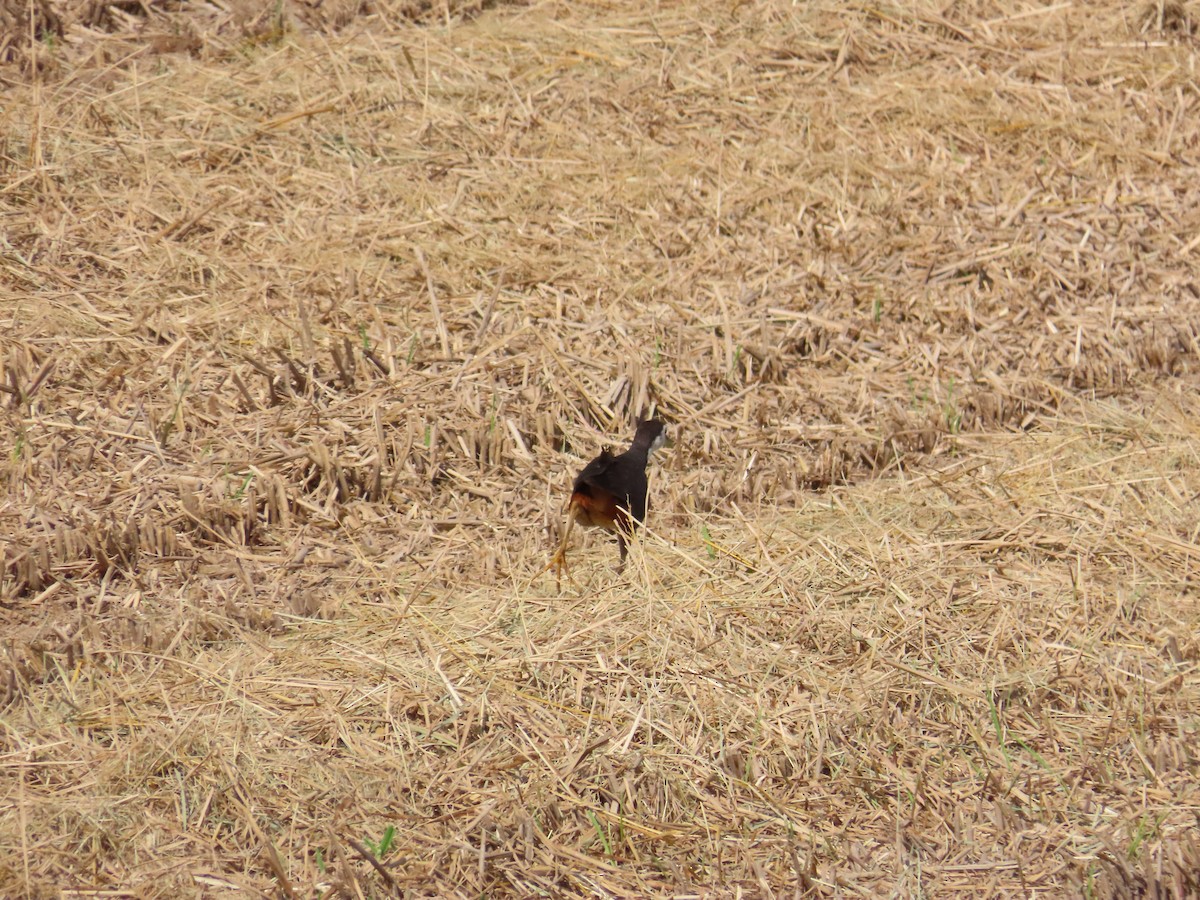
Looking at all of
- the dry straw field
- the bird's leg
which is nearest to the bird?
the bird's leg

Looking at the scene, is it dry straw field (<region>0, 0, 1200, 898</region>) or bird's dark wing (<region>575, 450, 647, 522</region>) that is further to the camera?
bird's dark wing (<region>575, 450, 647, 522</region>)

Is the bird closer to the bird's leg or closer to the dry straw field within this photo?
the bird's leg

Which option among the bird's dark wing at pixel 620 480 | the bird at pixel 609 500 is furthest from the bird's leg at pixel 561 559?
the bird's dark wing at pixel 620 480

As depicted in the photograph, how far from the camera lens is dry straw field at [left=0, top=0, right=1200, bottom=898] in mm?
3447

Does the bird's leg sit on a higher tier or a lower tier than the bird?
lower

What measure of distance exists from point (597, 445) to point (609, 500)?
26.4 inches

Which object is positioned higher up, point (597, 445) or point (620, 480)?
point (620, 480)

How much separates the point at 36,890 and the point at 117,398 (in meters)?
2.26

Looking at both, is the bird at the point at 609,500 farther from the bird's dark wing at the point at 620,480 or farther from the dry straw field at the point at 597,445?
the dry straw field at the point at 597,445

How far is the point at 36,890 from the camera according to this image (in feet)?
10.4

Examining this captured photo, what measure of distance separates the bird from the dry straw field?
114mm

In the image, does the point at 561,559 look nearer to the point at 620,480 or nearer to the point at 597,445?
the point at 620,480

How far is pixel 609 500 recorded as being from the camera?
4387mm

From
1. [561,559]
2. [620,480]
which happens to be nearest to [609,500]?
[620,480]
